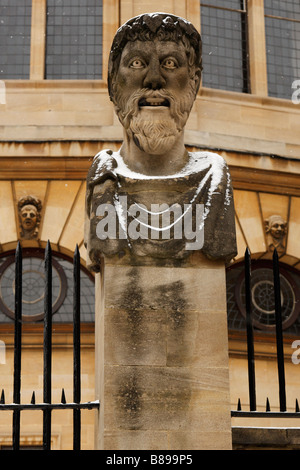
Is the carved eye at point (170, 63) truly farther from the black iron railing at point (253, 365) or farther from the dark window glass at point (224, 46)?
the dark window glass at point (224, 46)

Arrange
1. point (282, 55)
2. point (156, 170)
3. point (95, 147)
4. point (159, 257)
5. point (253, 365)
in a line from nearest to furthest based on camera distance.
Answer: point (159, 257)
point (156, 170)
point (253, 365)
point (95, 147)
point (282, 55)

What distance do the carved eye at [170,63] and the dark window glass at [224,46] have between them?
41.7 feet

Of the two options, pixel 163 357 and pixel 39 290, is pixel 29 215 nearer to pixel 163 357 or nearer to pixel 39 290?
pixel 39 290

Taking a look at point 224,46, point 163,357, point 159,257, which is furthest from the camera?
point 224,46

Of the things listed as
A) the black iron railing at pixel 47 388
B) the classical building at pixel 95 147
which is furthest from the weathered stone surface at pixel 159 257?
the classical building at pixel 95 147

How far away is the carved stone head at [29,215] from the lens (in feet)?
56.8

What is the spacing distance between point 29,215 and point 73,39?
153 inches

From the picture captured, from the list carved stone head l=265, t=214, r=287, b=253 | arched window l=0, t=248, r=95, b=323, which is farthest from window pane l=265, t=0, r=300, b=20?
arched window l=0, t=248, r=95, b=323

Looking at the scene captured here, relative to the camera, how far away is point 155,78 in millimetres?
6301

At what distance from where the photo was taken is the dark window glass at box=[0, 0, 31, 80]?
1866 centimetres

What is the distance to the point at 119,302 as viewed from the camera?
19.4 ft

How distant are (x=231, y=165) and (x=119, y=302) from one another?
11.8 meters

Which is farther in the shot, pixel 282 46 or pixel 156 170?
pixel 282 46

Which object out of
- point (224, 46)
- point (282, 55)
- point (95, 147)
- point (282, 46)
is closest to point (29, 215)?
point (95, 147)
